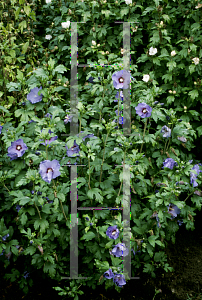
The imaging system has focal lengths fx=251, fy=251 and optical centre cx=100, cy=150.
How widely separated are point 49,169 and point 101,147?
0.86 meters

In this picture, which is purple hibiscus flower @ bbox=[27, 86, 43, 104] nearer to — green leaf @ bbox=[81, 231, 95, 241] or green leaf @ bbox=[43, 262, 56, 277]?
green leaf @ bbox=[81, 231, 95, 241]

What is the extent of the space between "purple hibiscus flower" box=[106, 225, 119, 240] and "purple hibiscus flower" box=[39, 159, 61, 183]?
0.69 metres

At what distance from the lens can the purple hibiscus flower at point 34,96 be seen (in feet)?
7.31

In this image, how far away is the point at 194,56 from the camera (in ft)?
10.3

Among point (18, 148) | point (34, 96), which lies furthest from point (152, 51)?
point (18, 148)

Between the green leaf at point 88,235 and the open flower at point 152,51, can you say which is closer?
the green leaf at point 88,235

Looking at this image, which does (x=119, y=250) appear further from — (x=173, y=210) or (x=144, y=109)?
(x=144, y=109)

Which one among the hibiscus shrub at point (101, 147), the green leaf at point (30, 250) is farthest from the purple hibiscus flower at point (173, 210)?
the green leaf at point (30, 250)

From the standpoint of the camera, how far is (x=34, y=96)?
88.2 inches

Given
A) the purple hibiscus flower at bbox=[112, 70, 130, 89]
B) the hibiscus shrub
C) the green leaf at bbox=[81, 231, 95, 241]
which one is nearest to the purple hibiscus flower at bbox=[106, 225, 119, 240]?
the hibiscus shrub

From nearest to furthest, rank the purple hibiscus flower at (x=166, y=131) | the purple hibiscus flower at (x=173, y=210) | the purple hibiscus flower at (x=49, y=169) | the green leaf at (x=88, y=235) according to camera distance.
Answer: the purple hibiscus flower at (x=49, y=169), the green leaf at (x=88, y=235), the purple hibiscus flower at (x=173, y=210), the purple hibiscus flower at (x=166, y=131)

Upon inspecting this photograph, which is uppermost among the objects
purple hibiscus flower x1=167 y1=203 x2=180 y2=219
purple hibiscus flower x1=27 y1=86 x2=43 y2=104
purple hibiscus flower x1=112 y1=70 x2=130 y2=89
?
purple hibiscus flower x1=112 y1=70 x2=130 y2=89

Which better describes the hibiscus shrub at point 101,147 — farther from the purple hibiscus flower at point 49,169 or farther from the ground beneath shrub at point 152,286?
the ground beneath shrub at point 152,286

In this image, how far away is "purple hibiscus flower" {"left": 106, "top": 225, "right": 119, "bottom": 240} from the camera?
7.14ft
